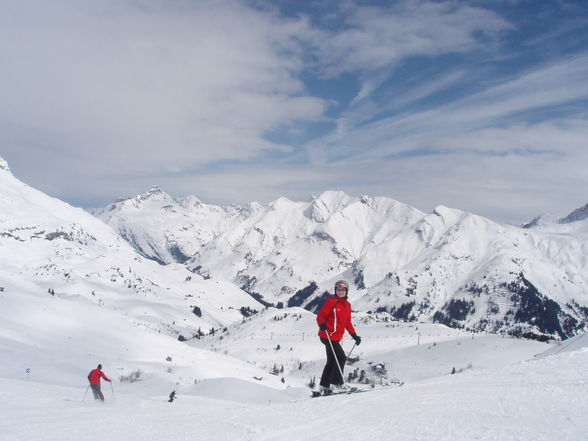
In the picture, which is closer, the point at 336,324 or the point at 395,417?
the point at 395,417

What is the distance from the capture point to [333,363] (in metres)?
14.9

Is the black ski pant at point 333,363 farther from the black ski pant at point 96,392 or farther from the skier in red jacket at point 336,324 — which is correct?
the black ski pant at point 96,392

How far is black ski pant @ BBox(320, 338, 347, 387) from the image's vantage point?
1468cm

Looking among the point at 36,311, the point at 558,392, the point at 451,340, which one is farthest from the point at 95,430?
the point at 451,340

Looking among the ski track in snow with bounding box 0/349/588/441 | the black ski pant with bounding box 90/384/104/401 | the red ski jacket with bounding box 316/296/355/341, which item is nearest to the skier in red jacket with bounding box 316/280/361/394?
the red ski jacket with bounding box 316/296/355/341

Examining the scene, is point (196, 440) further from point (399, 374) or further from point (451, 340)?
point (451, 340)

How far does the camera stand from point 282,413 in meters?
11.8

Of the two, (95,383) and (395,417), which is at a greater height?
(95,383)

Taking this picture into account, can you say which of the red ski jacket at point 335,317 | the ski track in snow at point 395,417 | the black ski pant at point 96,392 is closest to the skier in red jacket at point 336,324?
the red ski jacket at point 335,317

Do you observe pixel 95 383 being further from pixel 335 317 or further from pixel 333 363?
pixel 335 317

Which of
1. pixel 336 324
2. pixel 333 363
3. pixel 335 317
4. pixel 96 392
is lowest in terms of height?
pixel 96 392

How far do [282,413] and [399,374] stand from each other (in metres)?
90.9

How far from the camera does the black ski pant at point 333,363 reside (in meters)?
14.7

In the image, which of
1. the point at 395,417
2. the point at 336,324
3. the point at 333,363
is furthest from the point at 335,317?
the point at 395,417
